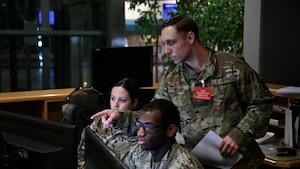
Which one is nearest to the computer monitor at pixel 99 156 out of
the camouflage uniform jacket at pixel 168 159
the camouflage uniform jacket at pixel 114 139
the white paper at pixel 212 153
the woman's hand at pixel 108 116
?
the camouflage uniform jacket at pixel 168 159

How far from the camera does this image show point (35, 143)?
5.10ft

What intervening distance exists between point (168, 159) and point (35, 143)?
0.57 meters

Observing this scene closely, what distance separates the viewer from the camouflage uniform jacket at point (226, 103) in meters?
2.05

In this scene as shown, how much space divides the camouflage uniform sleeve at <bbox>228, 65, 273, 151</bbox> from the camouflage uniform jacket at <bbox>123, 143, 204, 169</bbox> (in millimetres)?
290

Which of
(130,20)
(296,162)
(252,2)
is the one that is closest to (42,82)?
(252,2)

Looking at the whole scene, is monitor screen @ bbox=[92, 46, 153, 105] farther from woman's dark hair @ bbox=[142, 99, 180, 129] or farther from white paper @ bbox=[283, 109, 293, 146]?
woman's dark hair @ bbox=[142, 99, 180, 129]

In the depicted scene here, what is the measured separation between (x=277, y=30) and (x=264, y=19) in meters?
0.16

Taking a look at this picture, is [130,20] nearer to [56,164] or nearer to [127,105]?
[127,105]

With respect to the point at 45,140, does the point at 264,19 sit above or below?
above

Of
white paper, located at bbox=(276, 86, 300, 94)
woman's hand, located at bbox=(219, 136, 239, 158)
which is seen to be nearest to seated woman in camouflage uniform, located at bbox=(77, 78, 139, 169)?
woman's hand, located at bbox=(219, 136, 239, 158)

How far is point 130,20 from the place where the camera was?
11.4 meters

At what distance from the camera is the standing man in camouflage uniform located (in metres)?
2.04

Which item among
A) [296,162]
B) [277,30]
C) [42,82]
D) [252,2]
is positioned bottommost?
[296,162]

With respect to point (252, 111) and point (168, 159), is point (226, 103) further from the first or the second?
point (168, 159)
